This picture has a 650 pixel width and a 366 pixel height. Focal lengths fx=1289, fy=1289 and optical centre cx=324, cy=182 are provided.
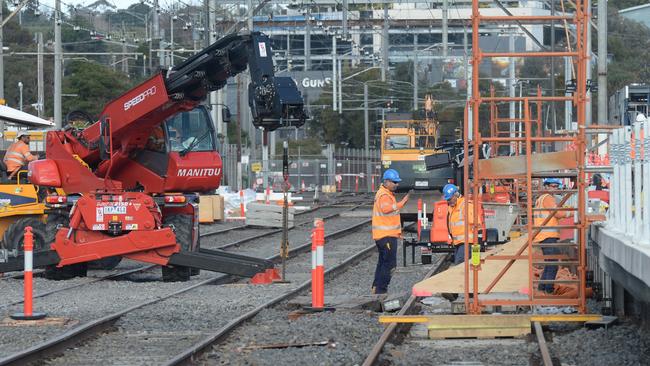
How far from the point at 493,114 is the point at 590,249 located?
225 inches

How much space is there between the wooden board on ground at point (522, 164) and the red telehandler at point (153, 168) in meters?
5.21

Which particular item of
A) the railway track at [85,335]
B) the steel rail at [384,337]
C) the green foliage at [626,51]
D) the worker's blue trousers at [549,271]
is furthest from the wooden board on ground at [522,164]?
the green foliage at [626,51]

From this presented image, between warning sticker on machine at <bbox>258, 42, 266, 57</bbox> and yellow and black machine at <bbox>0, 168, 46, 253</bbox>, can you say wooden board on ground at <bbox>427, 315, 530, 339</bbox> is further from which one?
yellow and black machine at <bbox>0, 168, 46, 253</bbox>

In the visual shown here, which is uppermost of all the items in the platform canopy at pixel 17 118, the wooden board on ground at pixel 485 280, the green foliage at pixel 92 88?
the green foliage at pixel 92 88

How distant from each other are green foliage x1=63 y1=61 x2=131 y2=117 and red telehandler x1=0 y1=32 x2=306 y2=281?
2059 inches

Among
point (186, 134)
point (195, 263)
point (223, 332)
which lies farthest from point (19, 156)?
point (223, 332)

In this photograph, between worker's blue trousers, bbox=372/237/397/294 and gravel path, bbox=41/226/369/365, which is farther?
worker's blue trousers, bbox=372/237/397/294

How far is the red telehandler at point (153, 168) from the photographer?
1995 cm

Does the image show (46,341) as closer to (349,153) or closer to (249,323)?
(249,323)

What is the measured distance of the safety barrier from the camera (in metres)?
10.6

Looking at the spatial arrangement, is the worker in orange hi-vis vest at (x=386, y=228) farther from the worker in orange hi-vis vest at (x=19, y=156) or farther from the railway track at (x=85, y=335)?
the worker in orange hi-vis vest at (x=19, y=156)

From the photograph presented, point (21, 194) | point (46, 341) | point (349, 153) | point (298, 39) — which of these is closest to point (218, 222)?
point (21, 194)

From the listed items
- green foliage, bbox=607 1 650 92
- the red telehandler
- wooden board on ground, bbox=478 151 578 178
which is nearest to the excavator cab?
the red telehandler

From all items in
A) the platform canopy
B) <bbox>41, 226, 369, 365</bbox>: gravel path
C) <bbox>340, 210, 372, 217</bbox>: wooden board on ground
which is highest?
the platform canopy
